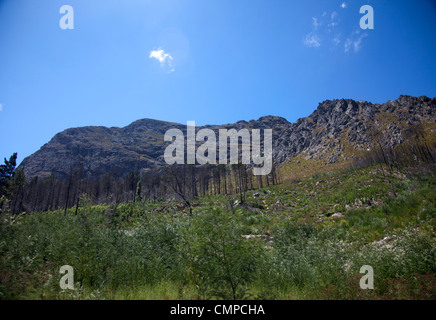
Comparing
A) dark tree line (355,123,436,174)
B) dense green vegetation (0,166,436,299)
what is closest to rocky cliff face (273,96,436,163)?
dark tree line (355,123,436,174)

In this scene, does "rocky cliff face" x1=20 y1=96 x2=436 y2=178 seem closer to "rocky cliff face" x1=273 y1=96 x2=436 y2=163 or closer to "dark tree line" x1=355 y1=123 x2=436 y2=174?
"rocky cliff face" x1=273 y1=96 x2=436 y2=163

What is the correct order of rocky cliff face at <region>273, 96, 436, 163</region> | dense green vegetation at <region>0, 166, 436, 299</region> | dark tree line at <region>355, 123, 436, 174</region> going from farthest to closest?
rocky cliff face at <region>273, 96, 436, 163</region>
dark tree line at <region>355, 123, 436, 174</region>
dense green vegetation at <region>0, 166, 436, 299</region>

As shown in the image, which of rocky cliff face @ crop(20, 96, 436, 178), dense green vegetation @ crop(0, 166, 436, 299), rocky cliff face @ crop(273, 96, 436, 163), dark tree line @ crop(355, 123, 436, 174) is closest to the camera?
dense green vegetation @ crop(0, 166, 436, 299)

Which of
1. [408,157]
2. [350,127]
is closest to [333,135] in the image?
[350,127]

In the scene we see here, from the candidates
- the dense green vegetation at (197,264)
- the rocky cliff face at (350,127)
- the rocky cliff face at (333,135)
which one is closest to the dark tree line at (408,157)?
the rocky cliff face at (350,127)

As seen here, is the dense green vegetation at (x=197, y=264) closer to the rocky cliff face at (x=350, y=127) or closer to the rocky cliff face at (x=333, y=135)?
the rocky cliff face at (x=333, y=135)

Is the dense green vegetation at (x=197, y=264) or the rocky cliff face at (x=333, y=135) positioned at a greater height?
the rocky cliff face at (x=333, y=135)

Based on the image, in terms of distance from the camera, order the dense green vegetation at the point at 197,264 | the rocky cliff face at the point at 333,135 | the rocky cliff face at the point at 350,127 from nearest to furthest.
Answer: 1. the dense green vegetation at the point at 197,264
2. the rocky cliff face at the point at 350,127
3. the rocky cliff face at the point at 333,135

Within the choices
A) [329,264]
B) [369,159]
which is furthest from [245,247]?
[369,159]

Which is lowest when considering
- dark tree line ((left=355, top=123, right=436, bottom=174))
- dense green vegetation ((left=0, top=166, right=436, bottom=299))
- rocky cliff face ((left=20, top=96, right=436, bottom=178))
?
dense green vegetation ((left=0, top=166, right=436, bottom=299))

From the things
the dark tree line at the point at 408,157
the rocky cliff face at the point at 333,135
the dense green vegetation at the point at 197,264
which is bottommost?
the dense green vegetation at the point at 197,264

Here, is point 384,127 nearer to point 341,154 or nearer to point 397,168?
point 341,154

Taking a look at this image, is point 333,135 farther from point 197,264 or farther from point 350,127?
point 197,264
